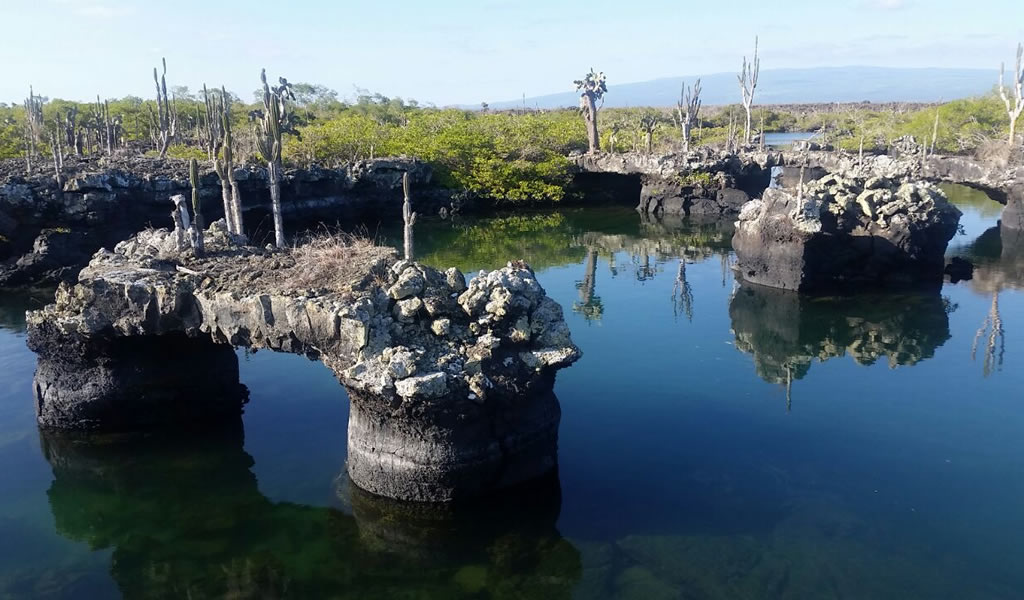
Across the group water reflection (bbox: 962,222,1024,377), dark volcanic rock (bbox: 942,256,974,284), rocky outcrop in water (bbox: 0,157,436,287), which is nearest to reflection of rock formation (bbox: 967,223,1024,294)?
water reflection (bbox: 962,222,1024,377)

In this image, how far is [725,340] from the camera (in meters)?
22.7

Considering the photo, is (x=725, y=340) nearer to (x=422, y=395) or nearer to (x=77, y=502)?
(x=422, y=395)

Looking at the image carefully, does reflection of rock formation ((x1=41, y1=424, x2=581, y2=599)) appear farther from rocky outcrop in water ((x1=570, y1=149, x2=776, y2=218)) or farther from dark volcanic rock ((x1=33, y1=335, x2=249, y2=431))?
rocky outcrop in water ((x1=570, y1=149, x2=776, y2=218))

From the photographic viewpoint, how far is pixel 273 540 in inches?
482

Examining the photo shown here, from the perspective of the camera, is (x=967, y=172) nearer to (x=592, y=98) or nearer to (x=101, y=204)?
(x=592, y=98)

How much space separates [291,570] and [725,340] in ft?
49.6

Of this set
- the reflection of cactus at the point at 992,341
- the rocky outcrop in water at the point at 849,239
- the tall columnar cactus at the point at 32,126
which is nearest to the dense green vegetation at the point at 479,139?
the tall columnar cactus at the point at 32,126

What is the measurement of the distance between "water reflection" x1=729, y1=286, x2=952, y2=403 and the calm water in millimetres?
162

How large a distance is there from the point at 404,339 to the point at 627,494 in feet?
15.7

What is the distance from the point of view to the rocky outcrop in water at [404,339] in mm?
12250

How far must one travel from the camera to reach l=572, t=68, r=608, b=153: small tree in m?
59.8

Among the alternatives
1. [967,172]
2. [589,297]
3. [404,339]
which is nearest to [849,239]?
[589,297]

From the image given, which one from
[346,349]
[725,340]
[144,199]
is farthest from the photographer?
[144,199]

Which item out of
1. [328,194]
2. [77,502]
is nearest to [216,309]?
[77,502]
